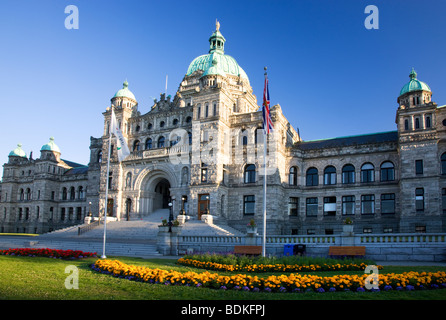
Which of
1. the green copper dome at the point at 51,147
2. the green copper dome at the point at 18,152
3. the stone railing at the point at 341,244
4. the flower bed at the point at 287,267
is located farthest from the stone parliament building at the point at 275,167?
the green copper dome at the point at 18,152

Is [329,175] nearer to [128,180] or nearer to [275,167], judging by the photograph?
[275,167]

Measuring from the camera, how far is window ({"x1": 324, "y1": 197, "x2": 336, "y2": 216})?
4419cm

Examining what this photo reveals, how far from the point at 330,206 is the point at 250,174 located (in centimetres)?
973

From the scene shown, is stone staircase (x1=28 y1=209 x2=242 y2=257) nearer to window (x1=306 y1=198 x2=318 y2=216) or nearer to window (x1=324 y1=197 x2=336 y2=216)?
window (x1=306 y1=198 x2=318 y2=216)

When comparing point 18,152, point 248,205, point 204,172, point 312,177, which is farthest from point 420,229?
point 18,152

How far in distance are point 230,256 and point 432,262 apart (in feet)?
37.2

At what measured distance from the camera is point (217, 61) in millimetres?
59625

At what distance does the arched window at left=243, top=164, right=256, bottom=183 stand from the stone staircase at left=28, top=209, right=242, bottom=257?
19.2ft

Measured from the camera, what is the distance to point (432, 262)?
21.8 m

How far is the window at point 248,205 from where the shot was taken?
4475 cm

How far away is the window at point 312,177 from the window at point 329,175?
103cm

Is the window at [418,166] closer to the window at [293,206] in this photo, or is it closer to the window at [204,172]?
the window at [293,206]

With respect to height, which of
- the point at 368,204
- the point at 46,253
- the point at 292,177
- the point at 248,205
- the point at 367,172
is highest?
the point at 367,172
